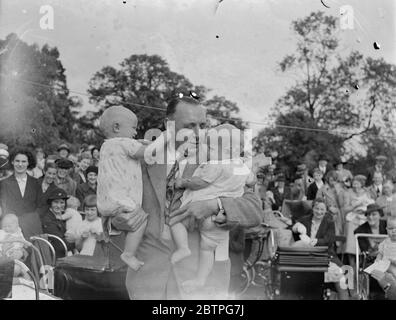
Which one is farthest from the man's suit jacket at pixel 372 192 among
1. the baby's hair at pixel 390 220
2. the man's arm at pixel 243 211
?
the man's arm at pixel 243 211

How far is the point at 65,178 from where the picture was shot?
3900 mm

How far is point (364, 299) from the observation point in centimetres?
390

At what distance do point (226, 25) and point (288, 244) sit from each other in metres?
1.13

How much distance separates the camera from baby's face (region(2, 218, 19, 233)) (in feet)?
12.2

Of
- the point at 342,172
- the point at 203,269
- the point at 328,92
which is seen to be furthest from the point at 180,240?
the point at 328,92

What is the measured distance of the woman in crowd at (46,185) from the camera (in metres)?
3.84

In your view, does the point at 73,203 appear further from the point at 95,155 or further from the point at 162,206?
the point at 162,206

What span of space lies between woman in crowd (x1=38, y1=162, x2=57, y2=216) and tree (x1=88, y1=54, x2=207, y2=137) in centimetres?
39

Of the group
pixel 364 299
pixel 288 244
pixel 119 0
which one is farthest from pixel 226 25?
pixel 364 299

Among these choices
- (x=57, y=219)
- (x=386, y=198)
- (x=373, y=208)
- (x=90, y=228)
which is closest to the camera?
(x=90, y=228)

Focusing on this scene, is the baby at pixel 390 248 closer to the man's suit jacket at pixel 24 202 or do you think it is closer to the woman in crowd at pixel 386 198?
the woman in crowd at pixel 386 198

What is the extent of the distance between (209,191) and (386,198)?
1094mm
